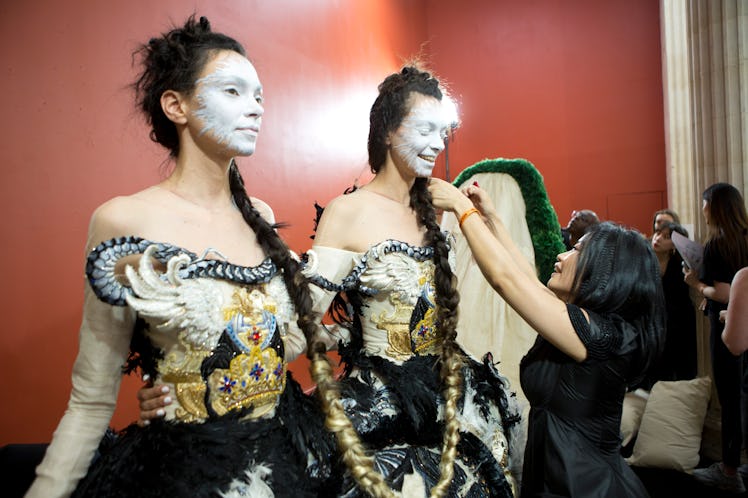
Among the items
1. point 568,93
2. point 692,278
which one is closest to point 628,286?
point 692,278

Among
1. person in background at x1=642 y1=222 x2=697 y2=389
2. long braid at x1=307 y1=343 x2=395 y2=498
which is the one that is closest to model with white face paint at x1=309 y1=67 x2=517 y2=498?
long braid at x1=307 y1=343 x2=395 y2=498

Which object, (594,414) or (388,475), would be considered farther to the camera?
(594,414)

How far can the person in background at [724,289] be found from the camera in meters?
2.79

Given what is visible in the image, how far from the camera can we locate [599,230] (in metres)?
1.59

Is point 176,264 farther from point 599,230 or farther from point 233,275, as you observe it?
point 599,230

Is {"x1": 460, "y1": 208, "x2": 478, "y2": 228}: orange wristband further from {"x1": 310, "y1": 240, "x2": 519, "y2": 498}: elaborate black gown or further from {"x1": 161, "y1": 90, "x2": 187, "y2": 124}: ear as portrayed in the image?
{"x1": 161, "y1": 90, "x2": 187, "y2": 124}: ear

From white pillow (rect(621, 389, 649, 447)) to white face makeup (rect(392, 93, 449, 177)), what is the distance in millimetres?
2549

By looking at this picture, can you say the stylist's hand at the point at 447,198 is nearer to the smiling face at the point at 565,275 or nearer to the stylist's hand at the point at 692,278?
the smiling face at the point at 565,275

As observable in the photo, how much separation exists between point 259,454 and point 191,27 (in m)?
0.90

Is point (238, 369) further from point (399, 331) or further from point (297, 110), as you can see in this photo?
point (297, 110)

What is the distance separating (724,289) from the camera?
279 centimetres

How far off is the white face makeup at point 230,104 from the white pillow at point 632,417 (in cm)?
313

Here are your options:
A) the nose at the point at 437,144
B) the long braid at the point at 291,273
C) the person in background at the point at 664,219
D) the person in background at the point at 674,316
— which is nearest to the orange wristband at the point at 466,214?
the nose at the point at 437,144

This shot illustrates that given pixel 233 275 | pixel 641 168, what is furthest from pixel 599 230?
pixel 641 168
